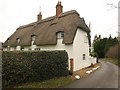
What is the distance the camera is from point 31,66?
14.9 m

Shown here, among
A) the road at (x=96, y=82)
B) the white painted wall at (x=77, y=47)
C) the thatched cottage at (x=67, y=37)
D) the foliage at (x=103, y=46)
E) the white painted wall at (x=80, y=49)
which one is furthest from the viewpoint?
the foliage at (x=103, y=46)

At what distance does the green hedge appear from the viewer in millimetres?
12844

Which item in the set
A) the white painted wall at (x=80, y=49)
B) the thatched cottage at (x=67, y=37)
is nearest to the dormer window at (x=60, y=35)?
the thatched cottage at (x=67, y=37)

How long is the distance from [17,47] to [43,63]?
23252 millimetres

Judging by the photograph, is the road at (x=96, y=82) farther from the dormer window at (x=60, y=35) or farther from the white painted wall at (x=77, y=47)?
the dormer window at (x=60, y=35)

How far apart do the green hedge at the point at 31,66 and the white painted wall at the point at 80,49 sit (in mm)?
7061

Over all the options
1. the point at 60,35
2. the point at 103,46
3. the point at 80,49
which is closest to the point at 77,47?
the point at 80,49

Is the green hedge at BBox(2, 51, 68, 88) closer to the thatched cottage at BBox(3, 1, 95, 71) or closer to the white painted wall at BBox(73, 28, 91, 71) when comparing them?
the thatched cottage at BBox(3, 1, 95, 71)

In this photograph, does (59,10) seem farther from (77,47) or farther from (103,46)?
(103,46)

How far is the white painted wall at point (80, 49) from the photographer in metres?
26.4

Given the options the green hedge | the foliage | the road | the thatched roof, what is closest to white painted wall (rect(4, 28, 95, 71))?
the thatched roof

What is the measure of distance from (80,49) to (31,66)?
13789 mm

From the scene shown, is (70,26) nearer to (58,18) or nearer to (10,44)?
(58,18)

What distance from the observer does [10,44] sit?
4191cm
